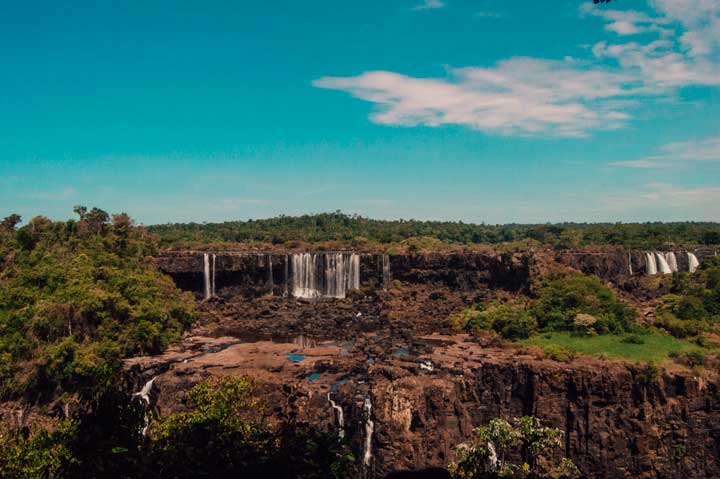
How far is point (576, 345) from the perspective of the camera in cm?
3341

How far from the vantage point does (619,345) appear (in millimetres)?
32562

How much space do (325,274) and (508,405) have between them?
3007 centimetres

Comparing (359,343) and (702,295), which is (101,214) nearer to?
(359,343)

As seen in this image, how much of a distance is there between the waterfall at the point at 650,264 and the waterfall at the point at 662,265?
17.4 inches

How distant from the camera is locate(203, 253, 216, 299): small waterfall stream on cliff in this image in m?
55.2

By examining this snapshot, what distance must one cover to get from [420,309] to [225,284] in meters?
21.4

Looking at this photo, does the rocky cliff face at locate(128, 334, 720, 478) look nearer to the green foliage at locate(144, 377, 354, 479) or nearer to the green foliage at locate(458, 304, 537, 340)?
the green foliage at locate(458, 304, 537, 340)

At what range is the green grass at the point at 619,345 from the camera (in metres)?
30.5

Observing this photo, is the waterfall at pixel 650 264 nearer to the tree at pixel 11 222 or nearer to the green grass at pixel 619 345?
the green grass at pixel 619 345

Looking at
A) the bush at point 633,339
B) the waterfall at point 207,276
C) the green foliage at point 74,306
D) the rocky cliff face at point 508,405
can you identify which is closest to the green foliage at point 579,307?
the bush at point 633,339

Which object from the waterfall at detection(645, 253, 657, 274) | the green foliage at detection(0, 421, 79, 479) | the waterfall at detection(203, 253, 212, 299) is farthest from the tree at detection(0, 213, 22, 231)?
the waterfall at detection(645, 253, 657, 274)

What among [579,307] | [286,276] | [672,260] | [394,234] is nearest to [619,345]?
[579,307]

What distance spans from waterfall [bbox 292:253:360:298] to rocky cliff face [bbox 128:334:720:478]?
82.9ft

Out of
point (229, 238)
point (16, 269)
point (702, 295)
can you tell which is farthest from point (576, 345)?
point (229, 238)
